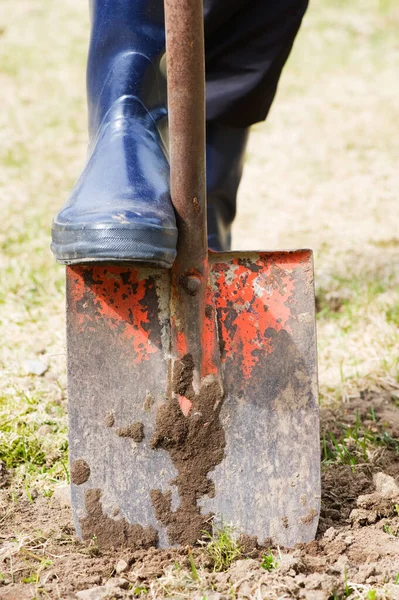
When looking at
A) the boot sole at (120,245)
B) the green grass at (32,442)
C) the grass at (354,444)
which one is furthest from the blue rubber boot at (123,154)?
the grass at (354,444)

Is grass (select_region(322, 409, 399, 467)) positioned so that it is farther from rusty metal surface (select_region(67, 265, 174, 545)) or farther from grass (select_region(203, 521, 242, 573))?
rusty metal surface (select_region(67, 265, 174, 545))

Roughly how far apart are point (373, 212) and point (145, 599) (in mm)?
2603

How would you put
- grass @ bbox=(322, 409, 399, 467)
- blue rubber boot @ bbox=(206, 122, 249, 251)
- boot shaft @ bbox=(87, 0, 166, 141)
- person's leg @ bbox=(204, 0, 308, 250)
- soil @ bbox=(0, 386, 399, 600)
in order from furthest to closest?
blue rubber boot @ bbox=(206, 122, 249, 251) → person's leg @ bbox=(204, 0, 308, 250) → grass @ bbox=(322, 409, 399, 467) → boot shaft @ bbox=(87, 0, 166, 141) → soil @ bbox=(0, 386, 399, 600)

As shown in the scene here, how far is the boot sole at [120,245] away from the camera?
1.34 meters

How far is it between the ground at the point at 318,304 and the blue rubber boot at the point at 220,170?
1.64 feet

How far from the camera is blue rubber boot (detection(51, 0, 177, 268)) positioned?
135 cm

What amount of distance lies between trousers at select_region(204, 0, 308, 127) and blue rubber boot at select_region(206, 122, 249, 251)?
0.05 m

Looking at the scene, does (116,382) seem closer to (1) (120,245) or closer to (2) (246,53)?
(1) (120,245)

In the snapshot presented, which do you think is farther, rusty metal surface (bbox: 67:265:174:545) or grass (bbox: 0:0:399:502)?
grass (bbox: 0:0:399:502)

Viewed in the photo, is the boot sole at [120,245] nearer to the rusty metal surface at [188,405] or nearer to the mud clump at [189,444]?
the rusty metal surface at [188,405]

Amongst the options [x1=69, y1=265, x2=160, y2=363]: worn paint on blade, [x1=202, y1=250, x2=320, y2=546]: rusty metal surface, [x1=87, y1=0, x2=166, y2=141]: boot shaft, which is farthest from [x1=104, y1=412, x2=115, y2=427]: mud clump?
[x1=87, y1=0, x2=166, y2=141]: boot shaft

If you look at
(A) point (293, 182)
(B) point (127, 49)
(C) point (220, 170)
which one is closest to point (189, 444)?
(B) point (127, 49)

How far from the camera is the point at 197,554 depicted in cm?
142

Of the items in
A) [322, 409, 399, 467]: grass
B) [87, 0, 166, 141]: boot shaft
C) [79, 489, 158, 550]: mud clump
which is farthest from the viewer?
[322, 409, 399, 467]: grass
